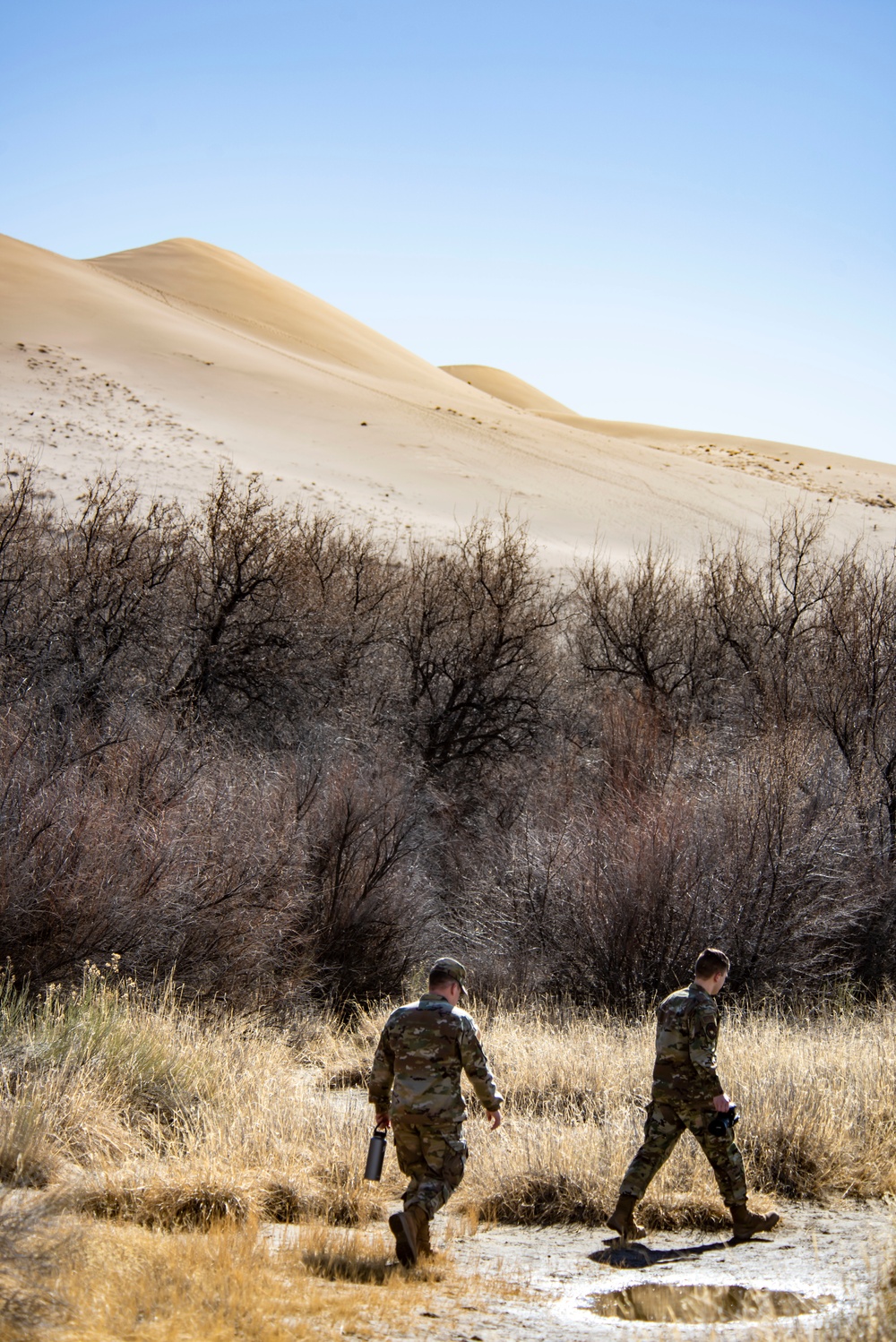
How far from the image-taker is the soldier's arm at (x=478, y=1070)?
5.57 m

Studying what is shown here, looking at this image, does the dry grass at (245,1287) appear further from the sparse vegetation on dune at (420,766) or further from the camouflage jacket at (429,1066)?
the sparse vegetation on dune at (420,766)

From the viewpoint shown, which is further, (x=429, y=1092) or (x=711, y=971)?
(x=711, y=971)

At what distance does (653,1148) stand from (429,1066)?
137 cm

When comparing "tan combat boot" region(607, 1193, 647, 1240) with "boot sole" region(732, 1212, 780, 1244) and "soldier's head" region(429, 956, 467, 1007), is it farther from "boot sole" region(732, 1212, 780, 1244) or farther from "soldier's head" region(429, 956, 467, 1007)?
"soldier's head" region(429, 956, 467, 1007)

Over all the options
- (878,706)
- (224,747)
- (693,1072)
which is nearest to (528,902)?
(224,747)

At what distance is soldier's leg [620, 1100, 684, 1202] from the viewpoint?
6.01 m

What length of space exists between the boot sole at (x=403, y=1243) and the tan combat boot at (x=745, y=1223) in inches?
72.7

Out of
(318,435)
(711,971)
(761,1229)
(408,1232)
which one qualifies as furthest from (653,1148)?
(318,435)

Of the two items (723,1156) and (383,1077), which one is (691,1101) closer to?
(723,1156)

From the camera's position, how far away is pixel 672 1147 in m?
6.05

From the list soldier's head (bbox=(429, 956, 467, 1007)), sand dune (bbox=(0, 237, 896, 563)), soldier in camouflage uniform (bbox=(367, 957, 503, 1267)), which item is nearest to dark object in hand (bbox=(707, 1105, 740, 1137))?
soldier in camouflage uniform (bbox=(367, 957, 503, 1267))

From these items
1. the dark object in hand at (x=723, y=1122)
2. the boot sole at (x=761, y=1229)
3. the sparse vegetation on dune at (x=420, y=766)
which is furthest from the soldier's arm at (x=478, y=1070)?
the sparse vegetation on dune at (x=420, y=766)

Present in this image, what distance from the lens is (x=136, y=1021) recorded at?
9688 millimetres

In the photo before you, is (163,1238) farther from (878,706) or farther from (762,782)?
(878,706)
